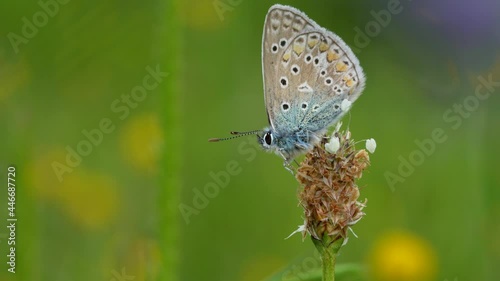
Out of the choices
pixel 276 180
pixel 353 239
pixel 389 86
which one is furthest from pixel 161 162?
pixel 389 86

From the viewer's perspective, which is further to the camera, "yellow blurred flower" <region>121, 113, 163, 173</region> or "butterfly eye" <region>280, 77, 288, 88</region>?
"yellow blurred flower" <region>121, 113, 163, 173</region>

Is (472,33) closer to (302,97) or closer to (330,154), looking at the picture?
(302,97)

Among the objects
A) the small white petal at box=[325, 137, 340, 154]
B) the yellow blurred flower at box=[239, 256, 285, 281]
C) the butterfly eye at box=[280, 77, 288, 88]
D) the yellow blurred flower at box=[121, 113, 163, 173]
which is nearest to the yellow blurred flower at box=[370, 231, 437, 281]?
the yellow blurred flower at box=[239, 256, 285, 281]

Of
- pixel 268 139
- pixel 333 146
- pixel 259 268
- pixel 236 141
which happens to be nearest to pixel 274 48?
pixel 268 139

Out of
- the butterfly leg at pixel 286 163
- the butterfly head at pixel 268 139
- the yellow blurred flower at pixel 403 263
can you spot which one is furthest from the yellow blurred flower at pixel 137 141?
the butterfly leg at pixel 286 163

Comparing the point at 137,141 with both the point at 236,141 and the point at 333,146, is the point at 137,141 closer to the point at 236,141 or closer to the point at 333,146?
the point at 236,141

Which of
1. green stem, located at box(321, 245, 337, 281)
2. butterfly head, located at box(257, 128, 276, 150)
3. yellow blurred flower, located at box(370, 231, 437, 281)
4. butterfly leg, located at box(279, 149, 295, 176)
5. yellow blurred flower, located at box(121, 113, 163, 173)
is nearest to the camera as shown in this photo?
green stem, located at box(321, 245, 337, 281)

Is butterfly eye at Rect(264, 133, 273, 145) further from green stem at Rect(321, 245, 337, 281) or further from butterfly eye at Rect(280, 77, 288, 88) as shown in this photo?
green stem at Rect(321, 245, 337, 281)
